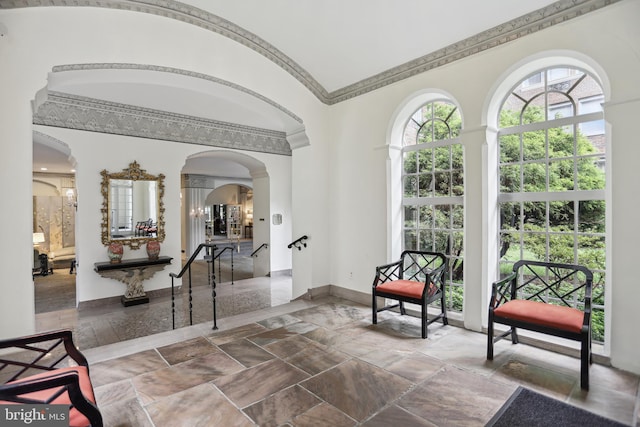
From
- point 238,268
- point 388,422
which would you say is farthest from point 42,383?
point 238,268

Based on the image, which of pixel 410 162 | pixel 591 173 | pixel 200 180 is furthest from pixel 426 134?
pixel 200 180

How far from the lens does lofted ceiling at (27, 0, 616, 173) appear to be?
3227 mm

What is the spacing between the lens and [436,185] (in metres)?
4.20

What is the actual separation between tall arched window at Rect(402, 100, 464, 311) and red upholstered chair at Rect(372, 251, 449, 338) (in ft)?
0.56

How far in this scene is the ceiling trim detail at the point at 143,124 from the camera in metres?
5.08

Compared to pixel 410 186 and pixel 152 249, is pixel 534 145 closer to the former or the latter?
pixel 410 186

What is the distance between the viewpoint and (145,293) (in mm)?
5973

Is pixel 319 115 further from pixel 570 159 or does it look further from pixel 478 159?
pixel 570 159

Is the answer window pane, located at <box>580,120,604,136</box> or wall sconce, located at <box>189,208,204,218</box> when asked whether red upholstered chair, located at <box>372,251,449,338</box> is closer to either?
window pane, located at <box>580,120,604,136</box>

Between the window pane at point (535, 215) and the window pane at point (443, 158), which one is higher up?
the window pane at point (443, 158)

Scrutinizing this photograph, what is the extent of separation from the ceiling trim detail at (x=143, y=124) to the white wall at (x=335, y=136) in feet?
0.82

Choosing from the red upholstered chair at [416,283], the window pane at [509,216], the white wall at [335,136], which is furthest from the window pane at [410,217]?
the window pane at [509,216]

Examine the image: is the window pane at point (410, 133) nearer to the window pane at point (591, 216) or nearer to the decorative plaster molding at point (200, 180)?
the window pane at point (591, 216)

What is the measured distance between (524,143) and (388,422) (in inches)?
119
